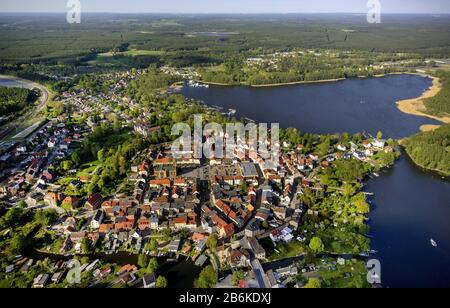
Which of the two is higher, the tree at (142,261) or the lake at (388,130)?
the lake at (388,130)

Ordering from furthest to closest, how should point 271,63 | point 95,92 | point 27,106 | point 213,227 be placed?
point 271,63
point 95,92
point 27,106
point 213,227

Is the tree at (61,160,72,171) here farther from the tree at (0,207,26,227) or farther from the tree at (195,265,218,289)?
the tree at (195,265,218,289)

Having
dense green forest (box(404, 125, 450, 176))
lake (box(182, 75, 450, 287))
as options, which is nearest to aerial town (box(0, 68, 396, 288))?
dense green forest (box(404, 125, 450, 176))

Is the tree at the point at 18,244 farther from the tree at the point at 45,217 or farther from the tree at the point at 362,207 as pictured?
the tree at the point at 362,207

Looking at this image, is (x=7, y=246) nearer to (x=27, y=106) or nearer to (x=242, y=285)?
(x=242, y=285)

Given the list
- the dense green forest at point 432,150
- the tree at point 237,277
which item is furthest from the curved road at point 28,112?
the dense green forest at point 432,150
